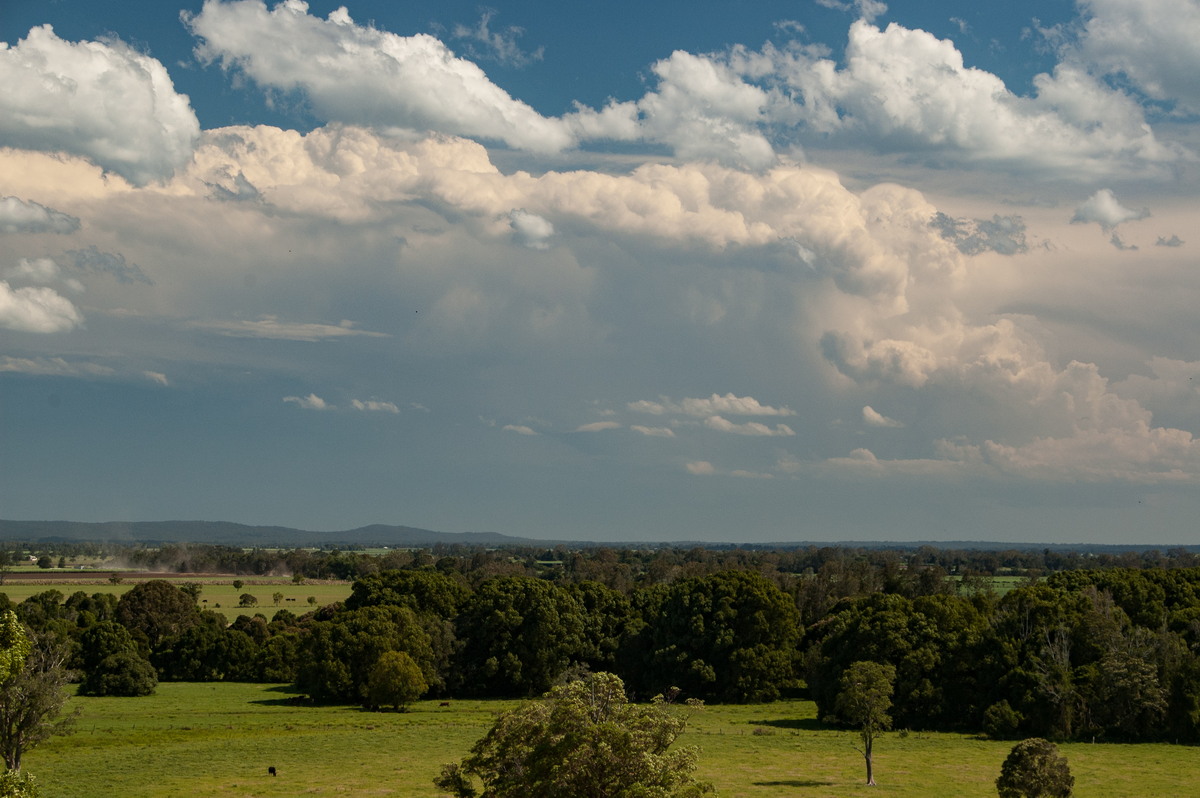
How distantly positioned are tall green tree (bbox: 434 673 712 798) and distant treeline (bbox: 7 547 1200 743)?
5218 cm

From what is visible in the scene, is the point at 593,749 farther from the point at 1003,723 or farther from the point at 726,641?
the point at 726,641

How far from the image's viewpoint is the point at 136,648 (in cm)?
10225

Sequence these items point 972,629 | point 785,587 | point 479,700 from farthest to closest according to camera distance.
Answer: point 785,587 → point 479,700 → point 972,629

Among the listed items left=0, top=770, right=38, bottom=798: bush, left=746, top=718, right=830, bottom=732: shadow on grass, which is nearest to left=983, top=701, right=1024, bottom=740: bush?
left=746, top=718, right=830, bottom=732: shadow on grass

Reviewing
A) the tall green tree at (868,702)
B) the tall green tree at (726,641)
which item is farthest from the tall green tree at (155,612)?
the tall green tree at (868,702)

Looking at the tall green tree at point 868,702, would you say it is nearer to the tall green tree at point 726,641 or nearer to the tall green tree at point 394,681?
the tall green tree at point 726,641

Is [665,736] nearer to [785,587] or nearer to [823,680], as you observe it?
[823,680]

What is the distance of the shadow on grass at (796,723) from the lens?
78812mm

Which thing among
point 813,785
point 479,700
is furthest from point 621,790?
point 479,700

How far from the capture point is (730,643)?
95.1 metres

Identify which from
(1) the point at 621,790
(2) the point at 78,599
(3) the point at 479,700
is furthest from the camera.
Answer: (2) the point at 78,599

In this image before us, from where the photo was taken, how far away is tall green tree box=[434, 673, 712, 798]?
93.1 feet

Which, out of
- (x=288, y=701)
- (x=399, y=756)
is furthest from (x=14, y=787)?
(x=288, y=701)

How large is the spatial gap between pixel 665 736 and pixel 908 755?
41208mm
